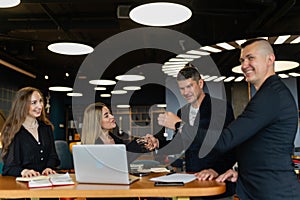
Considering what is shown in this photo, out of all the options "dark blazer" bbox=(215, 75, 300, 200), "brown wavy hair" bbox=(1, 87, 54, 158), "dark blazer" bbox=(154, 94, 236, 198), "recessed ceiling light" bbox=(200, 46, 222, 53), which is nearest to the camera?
"dark blazer" bbox=(215, 75, 300, 200)

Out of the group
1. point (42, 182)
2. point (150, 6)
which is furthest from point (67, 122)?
point (42, 182)

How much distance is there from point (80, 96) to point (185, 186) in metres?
11.8

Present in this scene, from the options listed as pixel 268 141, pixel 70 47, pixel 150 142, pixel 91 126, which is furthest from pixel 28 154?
Result: pixel 70 47

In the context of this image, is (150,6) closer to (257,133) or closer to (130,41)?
(257,133)

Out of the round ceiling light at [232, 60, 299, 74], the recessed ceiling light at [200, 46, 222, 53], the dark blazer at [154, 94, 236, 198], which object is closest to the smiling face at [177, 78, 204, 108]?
the dark blazer at [154, 94, 236, 198]

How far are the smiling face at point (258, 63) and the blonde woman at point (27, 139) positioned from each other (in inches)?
66.5

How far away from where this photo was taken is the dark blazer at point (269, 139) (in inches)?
66.7

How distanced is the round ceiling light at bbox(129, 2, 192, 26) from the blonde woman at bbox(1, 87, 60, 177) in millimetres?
1481

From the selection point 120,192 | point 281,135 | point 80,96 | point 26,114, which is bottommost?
point 120,192

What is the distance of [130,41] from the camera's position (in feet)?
24.2

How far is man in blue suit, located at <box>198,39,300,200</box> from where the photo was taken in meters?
1.69

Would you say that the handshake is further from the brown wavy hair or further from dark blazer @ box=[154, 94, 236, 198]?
the brown wavy hair

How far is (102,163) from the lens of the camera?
1.85m

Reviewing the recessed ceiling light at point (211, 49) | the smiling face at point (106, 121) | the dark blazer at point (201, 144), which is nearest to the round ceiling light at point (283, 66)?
the recessed ceiling light at point (211, 49)
